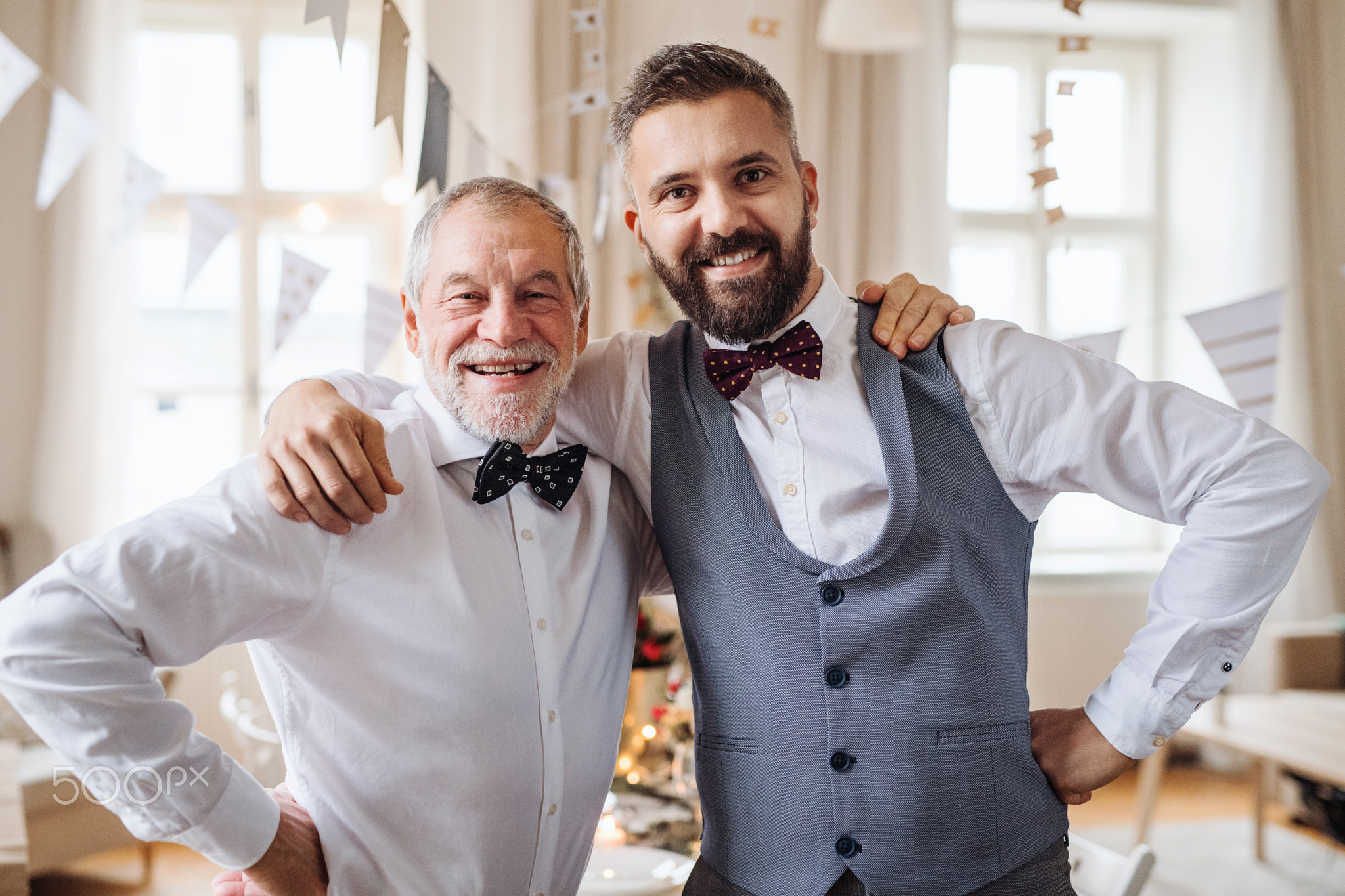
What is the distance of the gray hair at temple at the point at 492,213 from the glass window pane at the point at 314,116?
3.31 meters

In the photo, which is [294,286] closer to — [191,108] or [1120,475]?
[1120,475]

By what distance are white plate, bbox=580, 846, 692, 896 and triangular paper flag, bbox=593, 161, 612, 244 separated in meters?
2.09

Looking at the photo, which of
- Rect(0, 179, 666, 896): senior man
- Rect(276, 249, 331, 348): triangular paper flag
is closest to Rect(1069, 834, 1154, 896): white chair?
Rect(0, 179, 666, 896): senior man

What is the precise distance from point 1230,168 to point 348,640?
4.66 meters

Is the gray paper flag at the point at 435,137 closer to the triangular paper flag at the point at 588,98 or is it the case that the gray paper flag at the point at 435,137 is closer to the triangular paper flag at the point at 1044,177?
the triangular paper flag at the point at 588,98

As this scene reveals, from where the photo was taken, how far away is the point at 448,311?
130cm

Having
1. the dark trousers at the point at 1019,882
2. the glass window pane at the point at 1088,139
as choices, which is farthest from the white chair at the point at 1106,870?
the glass window pane at the point at 1088,139

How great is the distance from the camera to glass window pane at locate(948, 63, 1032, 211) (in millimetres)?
4656

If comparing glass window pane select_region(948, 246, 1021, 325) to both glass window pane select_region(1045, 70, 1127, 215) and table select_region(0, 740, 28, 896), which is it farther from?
table select_region(0, 740, 28, 896)

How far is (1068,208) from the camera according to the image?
4.73 metres

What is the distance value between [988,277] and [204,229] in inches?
134

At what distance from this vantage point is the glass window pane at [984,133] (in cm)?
466

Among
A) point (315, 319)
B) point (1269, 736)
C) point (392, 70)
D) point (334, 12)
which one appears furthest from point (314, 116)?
point (1269, 736)

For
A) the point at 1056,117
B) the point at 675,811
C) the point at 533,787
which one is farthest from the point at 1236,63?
the point at 533,787
